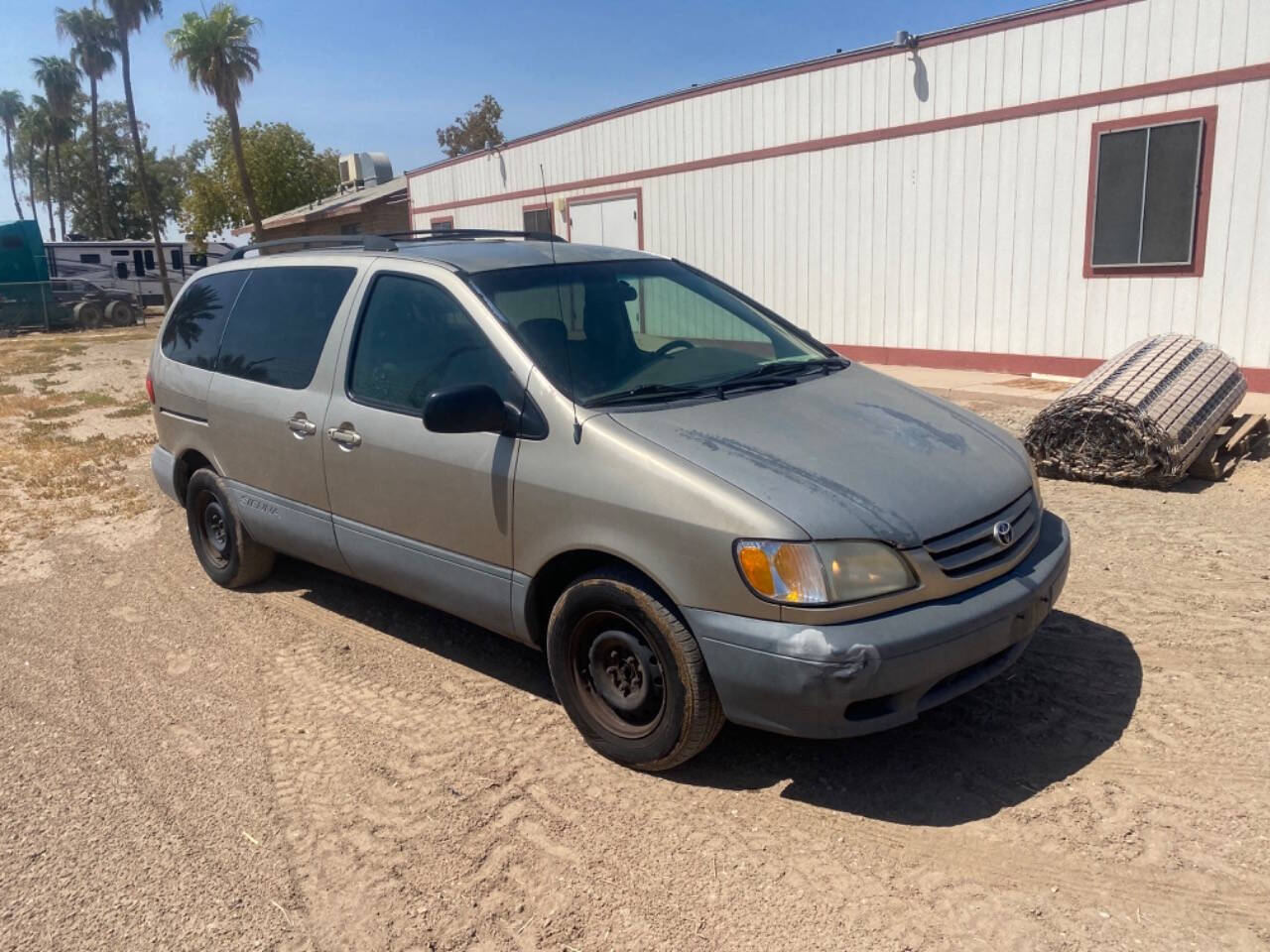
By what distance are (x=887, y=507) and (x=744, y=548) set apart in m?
0.48

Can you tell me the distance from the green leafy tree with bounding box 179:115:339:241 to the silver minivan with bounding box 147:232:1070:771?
3837 cm

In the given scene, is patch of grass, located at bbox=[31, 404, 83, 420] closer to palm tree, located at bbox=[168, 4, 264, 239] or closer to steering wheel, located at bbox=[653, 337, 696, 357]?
steering wheel, located at bbox=[653, 337, 696, 357]

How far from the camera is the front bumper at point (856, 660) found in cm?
301

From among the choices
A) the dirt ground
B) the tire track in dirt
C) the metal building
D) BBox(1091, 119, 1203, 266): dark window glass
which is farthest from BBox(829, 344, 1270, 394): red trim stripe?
the tire track in dirt

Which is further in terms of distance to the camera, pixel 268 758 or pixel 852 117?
pixel 852 117

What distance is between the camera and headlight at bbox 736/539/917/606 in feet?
10.0

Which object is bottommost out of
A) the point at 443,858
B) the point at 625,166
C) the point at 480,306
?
the point at 443,858

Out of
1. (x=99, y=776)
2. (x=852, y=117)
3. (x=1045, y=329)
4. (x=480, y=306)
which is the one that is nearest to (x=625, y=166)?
(x=852, y=117)

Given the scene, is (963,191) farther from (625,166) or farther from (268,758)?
(268,758)

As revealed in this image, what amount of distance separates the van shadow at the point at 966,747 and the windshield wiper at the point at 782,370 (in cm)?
133

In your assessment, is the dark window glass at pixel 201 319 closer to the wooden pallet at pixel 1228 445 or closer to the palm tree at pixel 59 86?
the wooden pallet at pixel 1228 445

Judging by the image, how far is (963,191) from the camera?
37.6 feet

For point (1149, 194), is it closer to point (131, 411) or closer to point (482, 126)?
point (131, 411)

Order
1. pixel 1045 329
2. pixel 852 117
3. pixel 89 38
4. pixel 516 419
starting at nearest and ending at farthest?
pixel 516 419 < pixel 1045 329 < pixel 852 117 < pixel 89 38
